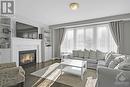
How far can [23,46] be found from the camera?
15.5 feet

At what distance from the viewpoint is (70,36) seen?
660 centimetres

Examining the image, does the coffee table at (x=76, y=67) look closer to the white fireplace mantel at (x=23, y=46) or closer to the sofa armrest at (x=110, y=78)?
the sofa armrest at (x=110, y=78)

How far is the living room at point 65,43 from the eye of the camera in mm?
2520

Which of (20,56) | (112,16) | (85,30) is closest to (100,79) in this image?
(112,16)

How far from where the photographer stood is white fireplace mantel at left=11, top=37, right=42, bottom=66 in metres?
4.16

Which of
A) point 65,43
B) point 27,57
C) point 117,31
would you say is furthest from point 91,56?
point 27,57

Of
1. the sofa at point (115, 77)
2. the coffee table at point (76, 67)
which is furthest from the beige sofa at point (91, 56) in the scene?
the sofa at point (115, 77)

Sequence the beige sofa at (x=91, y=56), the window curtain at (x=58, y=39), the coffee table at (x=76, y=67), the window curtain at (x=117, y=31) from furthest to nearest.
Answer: the window curtain at (x=58, y=39), the window curtain at (x=117, y=31), the beige sofa at (x=91, y=56), the coffee table at (x=76, y=67)

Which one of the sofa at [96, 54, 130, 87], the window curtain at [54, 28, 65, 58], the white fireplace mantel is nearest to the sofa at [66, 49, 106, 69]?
the window curtain at [54, 28, 65, 58]

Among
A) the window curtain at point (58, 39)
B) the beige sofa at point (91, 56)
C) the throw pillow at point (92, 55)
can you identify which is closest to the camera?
the beige sofa at point (91, 56)

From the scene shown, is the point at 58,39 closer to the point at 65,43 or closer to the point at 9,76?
the point at 65,43

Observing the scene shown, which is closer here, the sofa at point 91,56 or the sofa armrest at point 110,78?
the sofa armrest at point 110,78

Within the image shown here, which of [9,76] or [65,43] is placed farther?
[65,43]

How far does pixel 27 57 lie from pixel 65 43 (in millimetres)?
2823
